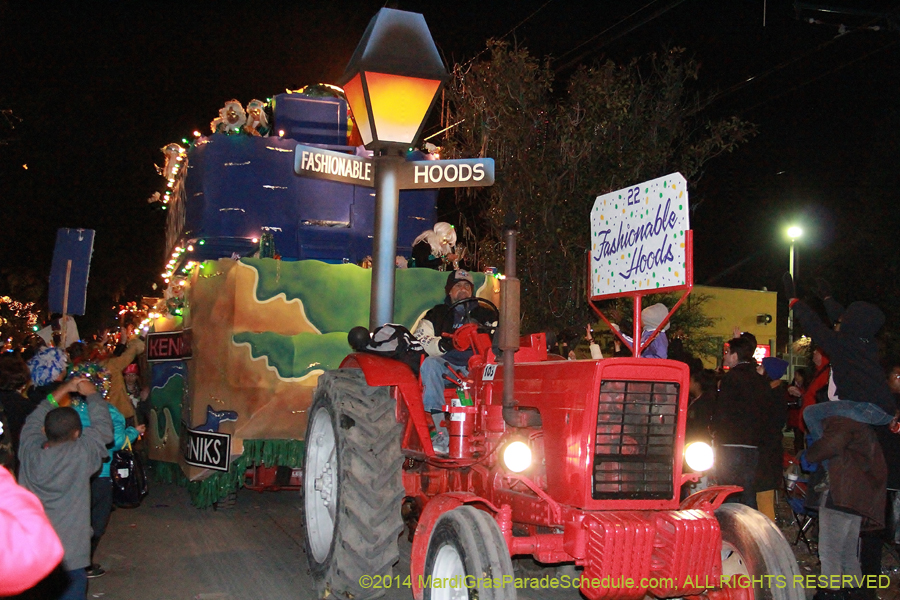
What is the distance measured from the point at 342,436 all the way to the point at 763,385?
11.4 feet

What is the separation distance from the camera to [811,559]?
21.9ft

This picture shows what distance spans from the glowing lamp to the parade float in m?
0.49

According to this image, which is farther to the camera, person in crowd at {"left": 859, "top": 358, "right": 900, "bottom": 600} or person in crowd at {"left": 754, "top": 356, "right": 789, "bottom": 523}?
person in crowd at {"left": 754, "top": 356, "right": 789, "bottom": 523}

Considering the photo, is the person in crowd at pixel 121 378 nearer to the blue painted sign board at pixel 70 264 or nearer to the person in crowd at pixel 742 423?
the blue painted sign board at pixel 70 264

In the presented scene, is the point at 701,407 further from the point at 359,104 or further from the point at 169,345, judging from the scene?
the point at 169,345

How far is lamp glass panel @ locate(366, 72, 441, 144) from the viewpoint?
7133 mm

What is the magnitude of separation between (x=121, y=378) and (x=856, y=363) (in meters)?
7.90

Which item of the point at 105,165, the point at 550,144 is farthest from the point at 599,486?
the point at 105,165

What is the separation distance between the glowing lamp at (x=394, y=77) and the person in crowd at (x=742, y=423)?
3.51 metres

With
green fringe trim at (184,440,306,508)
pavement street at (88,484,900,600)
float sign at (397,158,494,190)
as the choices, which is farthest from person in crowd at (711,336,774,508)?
green fringe trim at (184,440,306,508)

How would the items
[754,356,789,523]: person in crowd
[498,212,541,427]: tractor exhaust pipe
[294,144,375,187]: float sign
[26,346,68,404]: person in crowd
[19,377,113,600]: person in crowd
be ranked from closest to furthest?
1. [498,212,541,427]: tractor exhaust pipe
2. [19,377,113,600]: person in crowd
3. [26,346,68,404]: person in crowd
4. [754,356,789,523]: person in crowd
5. [294,144,375,187]: float sign

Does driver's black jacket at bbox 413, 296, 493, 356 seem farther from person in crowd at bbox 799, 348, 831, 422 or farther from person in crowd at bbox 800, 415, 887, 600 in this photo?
person in crowd at bbox 799, 348, 831, 422

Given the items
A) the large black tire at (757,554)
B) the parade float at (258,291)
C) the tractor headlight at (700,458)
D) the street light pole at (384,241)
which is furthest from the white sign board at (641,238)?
the parade float at (258,291)

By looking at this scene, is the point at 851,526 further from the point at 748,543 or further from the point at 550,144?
the point at 550,144
